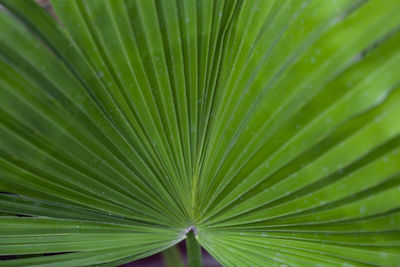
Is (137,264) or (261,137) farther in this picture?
(137,264)

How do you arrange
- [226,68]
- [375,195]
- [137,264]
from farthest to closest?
1. [137,264]
2. [226,68]
3. [375,195]

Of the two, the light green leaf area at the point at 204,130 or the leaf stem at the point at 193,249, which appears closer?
the light green leaf area at the point at 204,130

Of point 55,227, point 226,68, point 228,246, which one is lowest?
point 228,246

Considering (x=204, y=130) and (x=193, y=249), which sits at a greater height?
(x=204, y=130)

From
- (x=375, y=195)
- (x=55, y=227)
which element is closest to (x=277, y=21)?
(x=375, y=195)

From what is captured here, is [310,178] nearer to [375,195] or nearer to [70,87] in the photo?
[375,195]

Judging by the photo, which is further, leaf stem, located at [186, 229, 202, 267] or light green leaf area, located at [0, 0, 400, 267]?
leaf stem, located at [186, 229, 202, 267]

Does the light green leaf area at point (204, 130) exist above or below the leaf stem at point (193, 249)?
above

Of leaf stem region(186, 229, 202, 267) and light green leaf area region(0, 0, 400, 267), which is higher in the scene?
light green leaf area region(0, 0, 400, 267)
